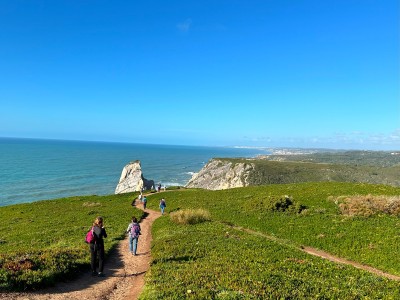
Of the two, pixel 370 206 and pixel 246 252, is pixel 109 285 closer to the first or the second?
pixel 246 252

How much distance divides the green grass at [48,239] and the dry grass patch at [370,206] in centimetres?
2331

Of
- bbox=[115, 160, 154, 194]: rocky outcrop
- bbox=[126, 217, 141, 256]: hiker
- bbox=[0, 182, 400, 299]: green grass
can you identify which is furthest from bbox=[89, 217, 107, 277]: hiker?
bbox=[115, 160, 154, 194]: rocky outcrop

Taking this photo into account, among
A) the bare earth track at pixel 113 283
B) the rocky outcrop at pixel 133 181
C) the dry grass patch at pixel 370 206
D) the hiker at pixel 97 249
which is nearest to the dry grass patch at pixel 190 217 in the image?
the bare earth track at pixel 113 283

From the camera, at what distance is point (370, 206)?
98.9 ft

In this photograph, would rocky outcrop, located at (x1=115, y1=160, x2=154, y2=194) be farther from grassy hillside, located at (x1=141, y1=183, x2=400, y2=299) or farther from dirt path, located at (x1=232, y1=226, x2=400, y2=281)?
dirt path, located at (x1=232, y1=226, x2=400, y2=281)

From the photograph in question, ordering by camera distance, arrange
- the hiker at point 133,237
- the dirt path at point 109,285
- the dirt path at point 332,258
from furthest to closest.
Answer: the hiker at point 133,237 < the dirt path at point 332,258 < the dirt path at point 109,285

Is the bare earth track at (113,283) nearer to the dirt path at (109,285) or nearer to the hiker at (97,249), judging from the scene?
the dirt path at (109,285)

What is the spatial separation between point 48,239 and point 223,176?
317ft

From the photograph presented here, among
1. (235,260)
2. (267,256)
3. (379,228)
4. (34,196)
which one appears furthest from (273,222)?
(34,196)

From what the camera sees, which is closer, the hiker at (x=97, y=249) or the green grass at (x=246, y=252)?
the green grass at (x=246, y=252)

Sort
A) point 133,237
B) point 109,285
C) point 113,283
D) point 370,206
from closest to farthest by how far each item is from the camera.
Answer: point 109,285
point 113,283
point 133,237
point 370,206

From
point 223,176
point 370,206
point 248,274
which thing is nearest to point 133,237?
point 248,274

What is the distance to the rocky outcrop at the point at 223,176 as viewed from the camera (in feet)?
368

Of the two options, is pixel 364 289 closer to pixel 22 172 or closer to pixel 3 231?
pixel 3 231
